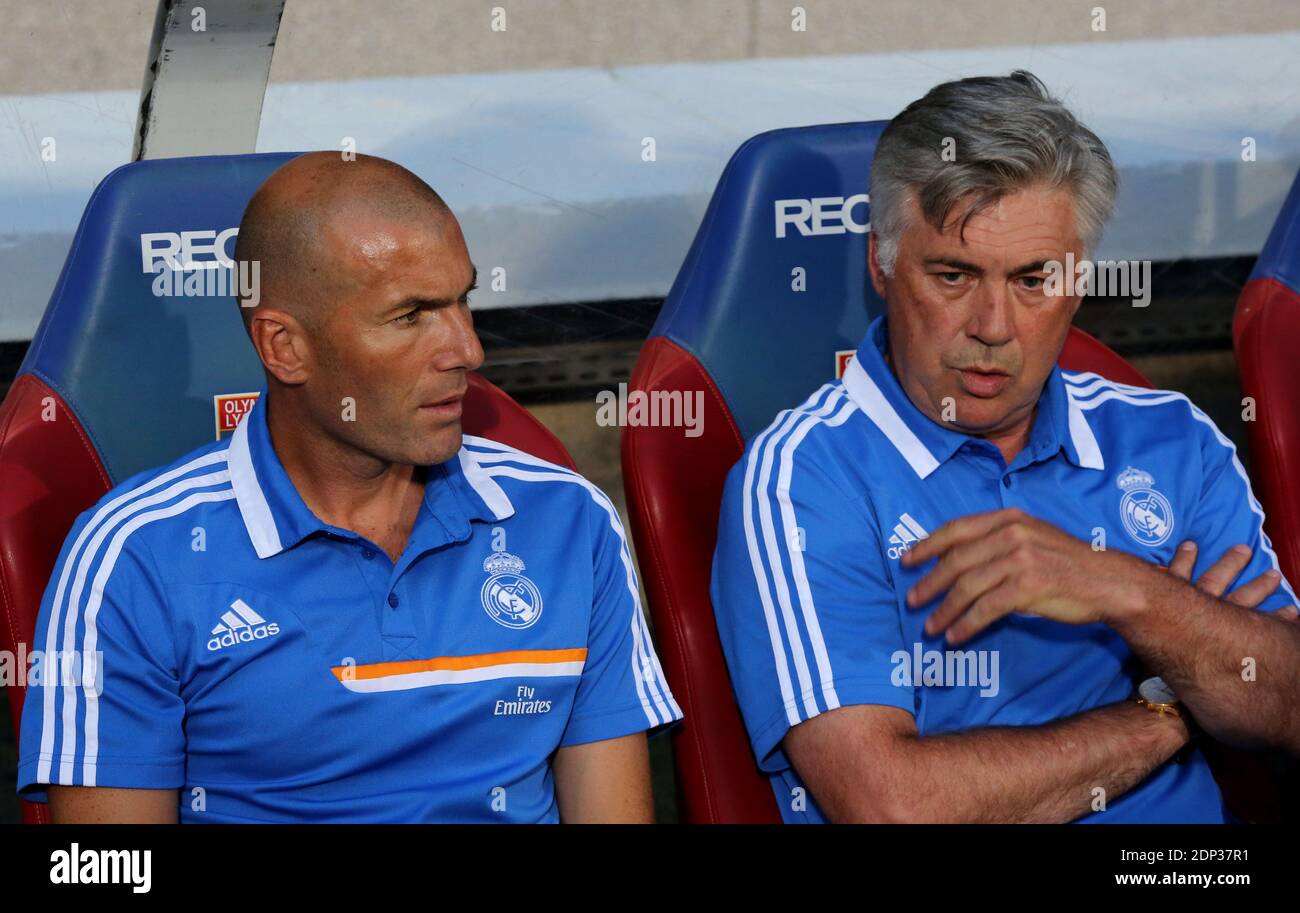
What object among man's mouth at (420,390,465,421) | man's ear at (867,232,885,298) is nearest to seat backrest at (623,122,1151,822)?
man's ear at (867,232,885,298)

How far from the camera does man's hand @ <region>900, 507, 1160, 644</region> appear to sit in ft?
4.86

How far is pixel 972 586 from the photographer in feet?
4.87

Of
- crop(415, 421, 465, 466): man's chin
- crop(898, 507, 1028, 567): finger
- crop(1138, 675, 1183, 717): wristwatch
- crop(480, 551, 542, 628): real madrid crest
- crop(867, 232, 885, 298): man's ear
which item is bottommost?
crop(1138, 675, 1183, 717): wristwatch

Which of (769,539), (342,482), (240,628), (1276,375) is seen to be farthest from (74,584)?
(1276,375)

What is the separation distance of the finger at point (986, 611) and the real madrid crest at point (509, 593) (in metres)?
0.39

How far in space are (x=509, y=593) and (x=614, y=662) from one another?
5.0 inches

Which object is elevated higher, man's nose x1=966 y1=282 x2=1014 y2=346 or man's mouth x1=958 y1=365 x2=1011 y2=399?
man's nose x1=966 y1=282 x2=1014 y2=346

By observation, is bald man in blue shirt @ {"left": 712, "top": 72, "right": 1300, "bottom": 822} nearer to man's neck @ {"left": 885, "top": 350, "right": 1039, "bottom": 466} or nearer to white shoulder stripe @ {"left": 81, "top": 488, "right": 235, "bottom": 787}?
man's neck @ {"left": 885, "top": 350, "right": 1039, "bottom": 466}

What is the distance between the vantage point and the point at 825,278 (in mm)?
1902

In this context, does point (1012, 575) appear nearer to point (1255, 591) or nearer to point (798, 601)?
point (798, 601)

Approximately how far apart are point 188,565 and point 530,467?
369mm

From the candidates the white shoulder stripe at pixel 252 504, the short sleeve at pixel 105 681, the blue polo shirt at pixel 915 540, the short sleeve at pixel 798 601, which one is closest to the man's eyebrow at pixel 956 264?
the blue polo shirt at pixel 915 540
